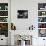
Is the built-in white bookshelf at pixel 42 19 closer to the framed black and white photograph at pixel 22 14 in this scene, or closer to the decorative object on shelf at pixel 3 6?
the framed black and white photograph at pixel 22 14

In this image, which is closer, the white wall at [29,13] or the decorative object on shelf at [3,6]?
the white wall at [29,13]

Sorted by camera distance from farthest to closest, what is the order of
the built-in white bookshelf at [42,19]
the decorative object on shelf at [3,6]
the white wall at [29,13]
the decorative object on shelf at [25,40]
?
the decorative object on shelf at [3,6] → the built-in white bookshelf at [42,19] → the white wall at [29,13] → the decorative object on shelf at [25,40]

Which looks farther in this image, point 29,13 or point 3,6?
point 3,6

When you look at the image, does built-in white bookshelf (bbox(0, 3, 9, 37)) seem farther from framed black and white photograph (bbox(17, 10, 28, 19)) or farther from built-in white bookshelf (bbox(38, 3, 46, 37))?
built-in white bookshelf (bbox(38, 3, 46, 37))

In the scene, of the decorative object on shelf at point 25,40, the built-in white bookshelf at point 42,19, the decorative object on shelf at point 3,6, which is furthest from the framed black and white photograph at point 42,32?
the decorative object on shelf at point 3,6

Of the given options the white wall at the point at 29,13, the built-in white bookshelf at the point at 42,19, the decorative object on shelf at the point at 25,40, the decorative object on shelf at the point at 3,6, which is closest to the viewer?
the decorative object on shelf at the point at 25,40

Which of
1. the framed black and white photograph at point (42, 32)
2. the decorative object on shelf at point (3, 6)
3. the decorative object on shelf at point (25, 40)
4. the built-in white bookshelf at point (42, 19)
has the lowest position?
the decorative object on shelf at point (25, 40)

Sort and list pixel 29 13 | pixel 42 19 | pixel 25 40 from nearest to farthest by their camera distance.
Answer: pixel 25 40 < pixel 29 13 < pixel 42 19

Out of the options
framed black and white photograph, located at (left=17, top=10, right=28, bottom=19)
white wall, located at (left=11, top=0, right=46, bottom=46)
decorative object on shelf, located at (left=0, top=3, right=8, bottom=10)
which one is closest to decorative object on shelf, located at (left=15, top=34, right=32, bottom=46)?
white wall, located at (left=11, top=0, right=46, bottom=46)

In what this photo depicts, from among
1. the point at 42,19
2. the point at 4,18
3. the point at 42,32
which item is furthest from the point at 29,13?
the point at 4,18

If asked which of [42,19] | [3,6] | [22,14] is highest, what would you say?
[3,6]

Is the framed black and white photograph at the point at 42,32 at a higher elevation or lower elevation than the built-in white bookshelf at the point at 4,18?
lower

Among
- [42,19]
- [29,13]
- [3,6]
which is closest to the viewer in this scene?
[29,13]

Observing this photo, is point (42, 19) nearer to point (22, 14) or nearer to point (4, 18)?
point (22, 14)
